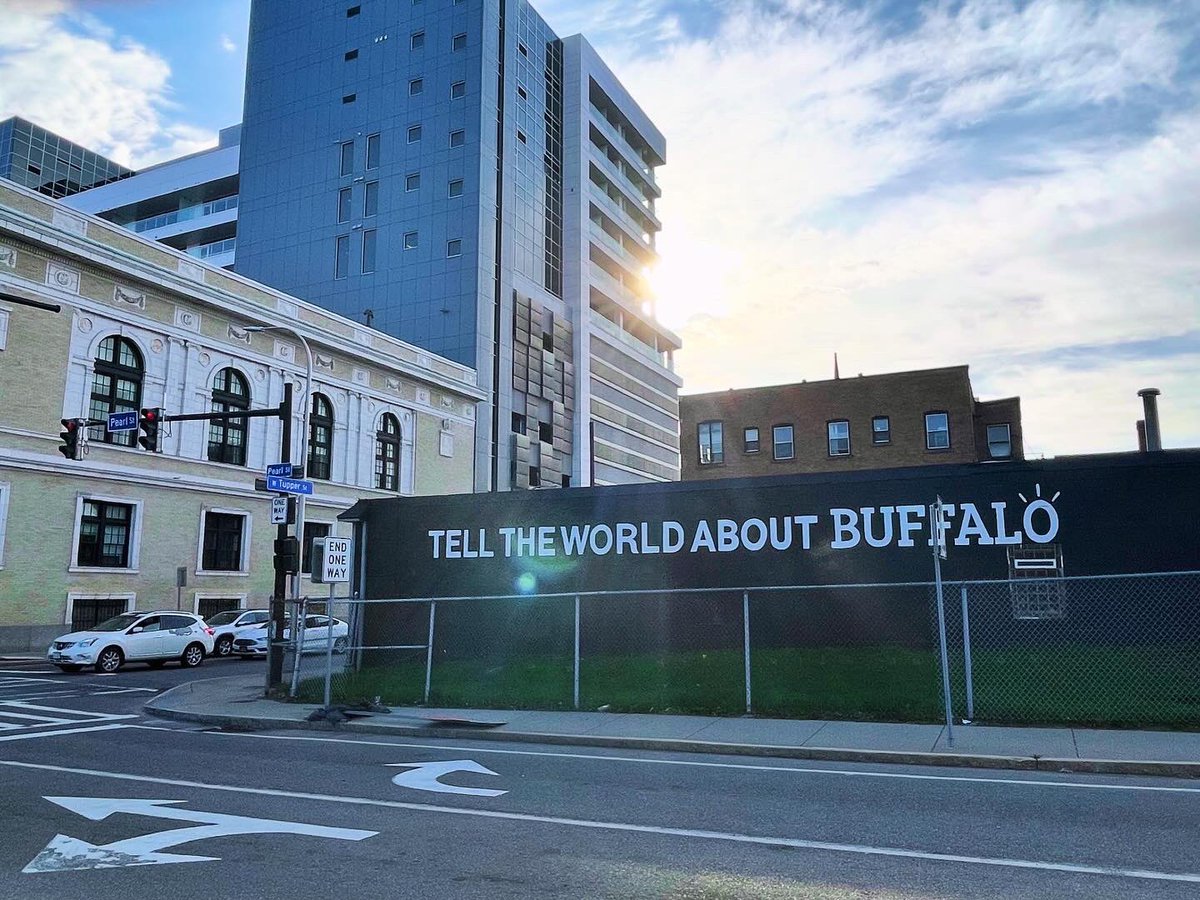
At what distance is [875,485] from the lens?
18.4m

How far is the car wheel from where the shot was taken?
26.9 m

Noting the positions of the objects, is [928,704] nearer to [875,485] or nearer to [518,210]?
[875,485]

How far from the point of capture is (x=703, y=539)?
19734 millimetres

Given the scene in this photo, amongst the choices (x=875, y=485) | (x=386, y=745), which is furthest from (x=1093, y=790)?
(x=875, y=485)

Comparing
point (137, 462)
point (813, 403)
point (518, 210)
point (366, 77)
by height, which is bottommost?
point (137, 462)

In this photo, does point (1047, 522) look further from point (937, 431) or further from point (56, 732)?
point (937, 431)

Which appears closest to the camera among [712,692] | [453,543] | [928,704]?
[928,704]

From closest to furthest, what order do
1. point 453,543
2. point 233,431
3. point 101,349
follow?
point 453,543 → point 101,349 → point 233,431

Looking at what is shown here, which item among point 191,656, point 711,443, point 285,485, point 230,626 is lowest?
point 191,656

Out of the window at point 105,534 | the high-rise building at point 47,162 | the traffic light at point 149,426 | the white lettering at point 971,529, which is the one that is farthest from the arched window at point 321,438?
the high-rise building at point 47,162

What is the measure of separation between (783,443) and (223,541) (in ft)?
86.3

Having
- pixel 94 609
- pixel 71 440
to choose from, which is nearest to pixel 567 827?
pixel 71 440

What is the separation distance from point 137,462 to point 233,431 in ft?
19.3

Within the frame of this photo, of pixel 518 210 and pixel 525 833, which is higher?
pixel 518 210
